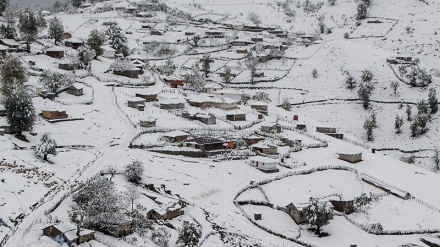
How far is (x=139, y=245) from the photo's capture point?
3288 cm

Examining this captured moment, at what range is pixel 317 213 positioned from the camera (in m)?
38.7

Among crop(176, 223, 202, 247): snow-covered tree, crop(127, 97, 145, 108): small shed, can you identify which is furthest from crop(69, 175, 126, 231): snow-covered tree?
crop(127, 97, 145, 108): small shed

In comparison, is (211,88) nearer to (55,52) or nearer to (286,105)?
(286,105)

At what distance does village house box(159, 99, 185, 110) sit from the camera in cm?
6825

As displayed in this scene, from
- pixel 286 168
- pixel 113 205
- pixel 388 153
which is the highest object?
pixel 113 205

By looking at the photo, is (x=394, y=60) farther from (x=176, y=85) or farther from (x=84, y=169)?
(x=84, y=169)

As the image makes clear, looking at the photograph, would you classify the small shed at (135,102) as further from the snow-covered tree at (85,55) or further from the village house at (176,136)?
the snow-covered tree at (85,55)

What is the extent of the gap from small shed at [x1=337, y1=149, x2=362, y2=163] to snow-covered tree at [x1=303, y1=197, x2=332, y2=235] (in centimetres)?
1660

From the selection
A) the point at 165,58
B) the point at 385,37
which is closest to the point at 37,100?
the point at 165,58

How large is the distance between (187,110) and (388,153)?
96.5ft

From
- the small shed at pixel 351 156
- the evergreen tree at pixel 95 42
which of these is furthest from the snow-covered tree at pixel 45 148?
the evergreen tree at pixel 95 42

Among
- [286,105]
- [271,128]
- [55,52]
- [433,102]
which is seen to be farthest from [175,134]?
[433,102]

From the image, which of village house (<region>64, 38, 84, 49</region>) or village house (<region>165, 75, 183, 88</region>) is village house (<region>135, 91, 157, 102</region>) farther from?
village house (<region>64, 38, 84, 49</region>)

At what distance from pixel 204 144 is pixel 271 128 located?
12013mm
